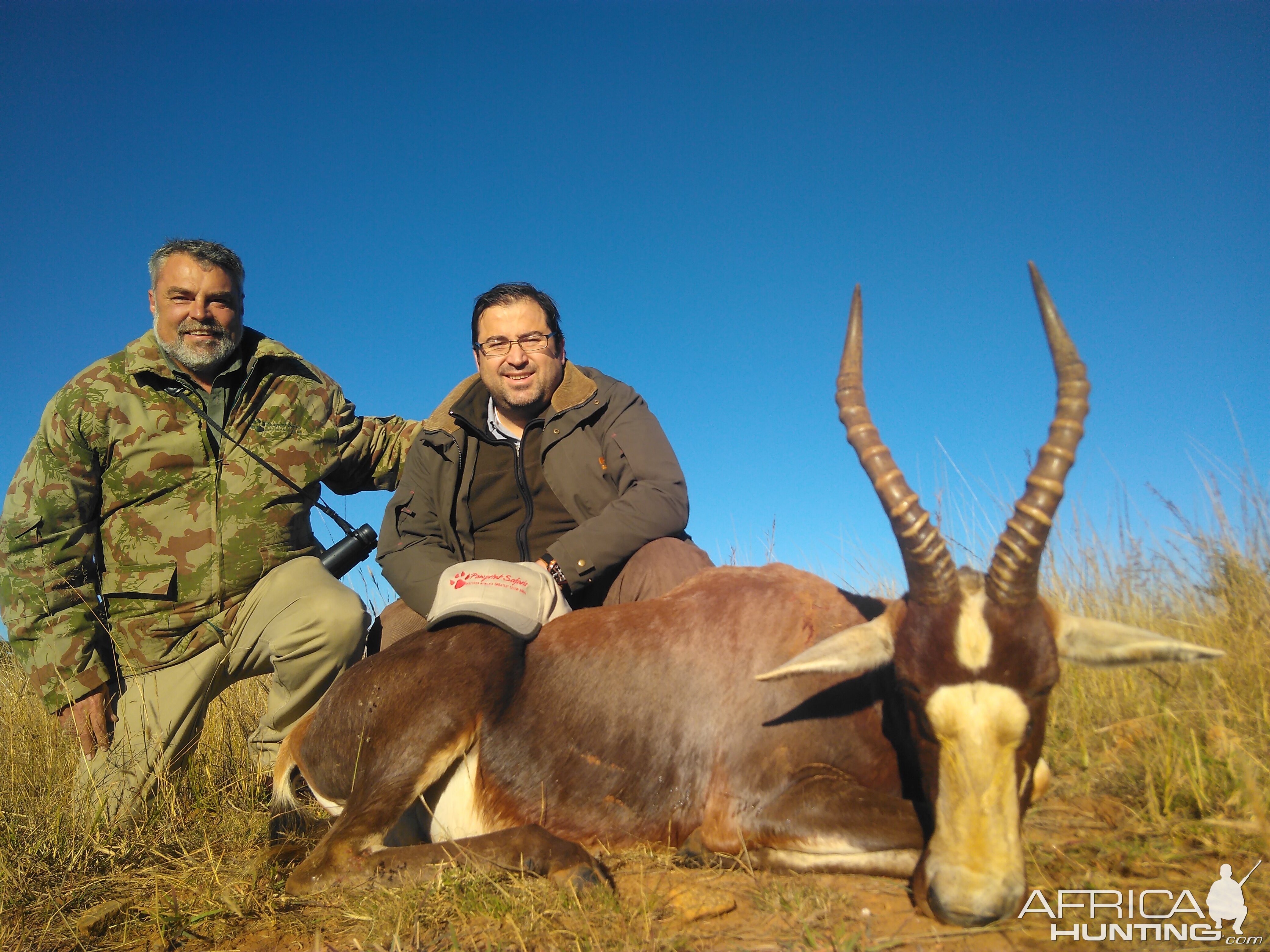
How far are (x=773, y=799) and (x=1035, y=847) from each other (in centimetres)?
99

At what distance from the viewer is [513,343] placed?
537 centimetres

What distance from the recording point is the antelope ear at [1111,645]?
3.03 metres

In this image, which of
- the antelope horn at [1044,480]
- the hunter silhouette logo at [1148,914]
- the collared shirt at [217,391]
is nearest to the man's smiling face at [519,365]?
the collared shirt at [217,391]

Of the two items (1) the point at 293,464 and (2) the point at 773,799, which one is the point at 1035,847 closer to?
(2) the point at 773,799

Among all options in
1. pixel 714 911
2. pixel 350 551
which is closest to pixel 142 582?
pixel 350 551

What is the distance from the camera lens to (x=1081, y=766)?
4.04m

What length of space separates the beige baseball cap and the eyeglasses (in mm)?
1621

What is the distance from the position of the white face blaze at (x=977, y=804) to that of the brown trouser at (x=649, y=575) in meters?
1.89

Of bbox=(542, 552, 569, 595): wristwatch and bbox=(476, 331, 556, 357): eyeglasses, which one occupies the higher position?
bbox=(476, 331, 556, 357): eyeglasses

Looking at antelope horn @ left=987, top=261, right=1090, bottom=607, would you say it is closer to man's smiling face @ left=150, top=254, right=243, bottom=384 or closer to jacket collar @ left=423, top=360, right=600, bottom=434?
jacket collar @ left=423, top=360, right=600, bottom=434

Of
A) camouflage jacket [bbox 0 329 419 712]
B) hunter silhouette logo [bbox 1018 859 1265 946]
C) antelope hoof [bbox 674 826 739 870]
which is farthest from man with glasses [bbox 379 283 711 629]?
hunter silhouette logo [bbox 1018 859 1265 946]

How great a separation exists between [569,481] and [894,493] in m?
2.39

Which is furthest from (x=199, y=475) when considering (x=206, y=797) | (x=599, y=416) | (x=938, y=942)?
(x=938, y=942)

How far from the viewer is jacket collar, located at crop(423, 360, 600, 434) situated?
5422 millimetres
